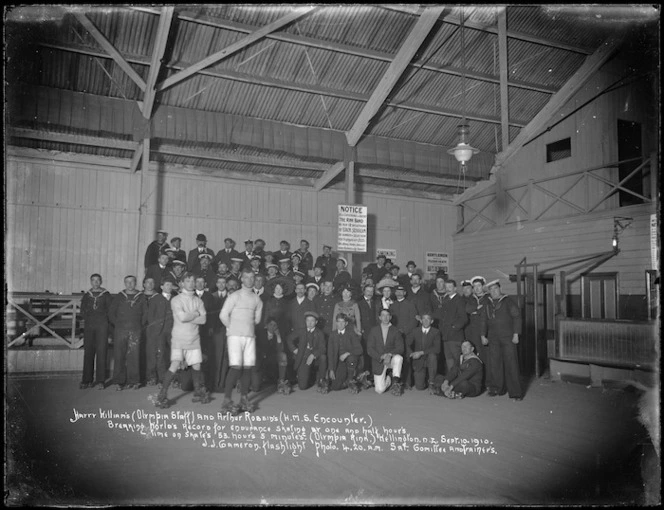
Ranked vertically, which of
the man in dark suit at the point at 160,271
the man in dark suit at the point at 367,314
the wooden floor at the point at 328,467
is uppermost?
the man in dark suit at the point at 160,271

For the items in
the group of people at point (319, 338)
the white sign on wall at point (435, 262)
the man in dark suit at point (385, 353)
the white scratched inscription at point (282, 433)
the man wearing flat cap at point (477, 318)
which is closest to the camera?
the white scratched inscription at point (282, 433)

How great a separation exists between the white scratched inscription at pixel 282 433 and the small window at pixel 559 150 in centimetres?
1046

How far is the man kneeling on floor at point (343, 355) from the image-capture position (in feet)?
30.1

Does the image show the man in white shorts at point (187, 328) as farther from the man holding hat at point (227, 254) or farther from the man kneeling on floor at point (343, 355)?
the man holding hat at point (227, 254)

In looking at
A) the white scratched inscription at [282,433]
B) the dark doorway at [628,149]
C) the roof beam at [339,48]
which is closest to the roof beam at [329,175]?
the roof beam at [339,48]

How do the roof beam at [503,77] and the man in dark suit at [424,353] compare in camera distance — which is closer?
the man in dark suit at [424,353]

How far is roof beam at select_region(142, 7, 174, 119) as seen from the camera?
9609 millimetres

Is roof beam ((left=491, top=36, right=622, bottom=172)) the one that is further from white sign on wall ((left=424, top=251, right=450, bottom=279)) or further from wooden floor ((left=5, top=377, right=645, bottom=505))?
wooden floor ((left=5, top=377, right=645, bottom=505))

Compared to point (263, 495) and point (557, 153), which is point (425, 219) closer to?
point (557, 153)

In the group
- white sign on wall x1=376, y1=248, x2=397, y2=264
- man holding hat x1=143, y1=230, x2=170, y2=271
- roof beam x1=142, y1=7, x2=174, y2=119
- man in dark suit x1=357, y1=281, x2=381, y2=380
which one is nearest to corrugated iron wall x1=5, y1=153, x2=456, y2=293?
white sign on wall x1=376, y1=248, x2=397, y2=264

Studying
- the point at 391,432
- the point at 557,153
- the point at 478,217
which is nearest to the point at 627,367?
the point at 391,432

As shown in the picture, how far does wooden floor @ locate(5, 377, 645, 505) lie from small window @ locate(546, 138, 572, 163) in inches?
359

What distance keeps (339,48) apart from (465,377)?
277 inches

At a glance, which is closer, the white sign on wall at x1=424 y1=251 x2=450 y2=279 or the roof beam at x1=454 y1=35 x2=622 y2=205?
the roof beam at x1=454 y1=35 x2=622 y2=205
